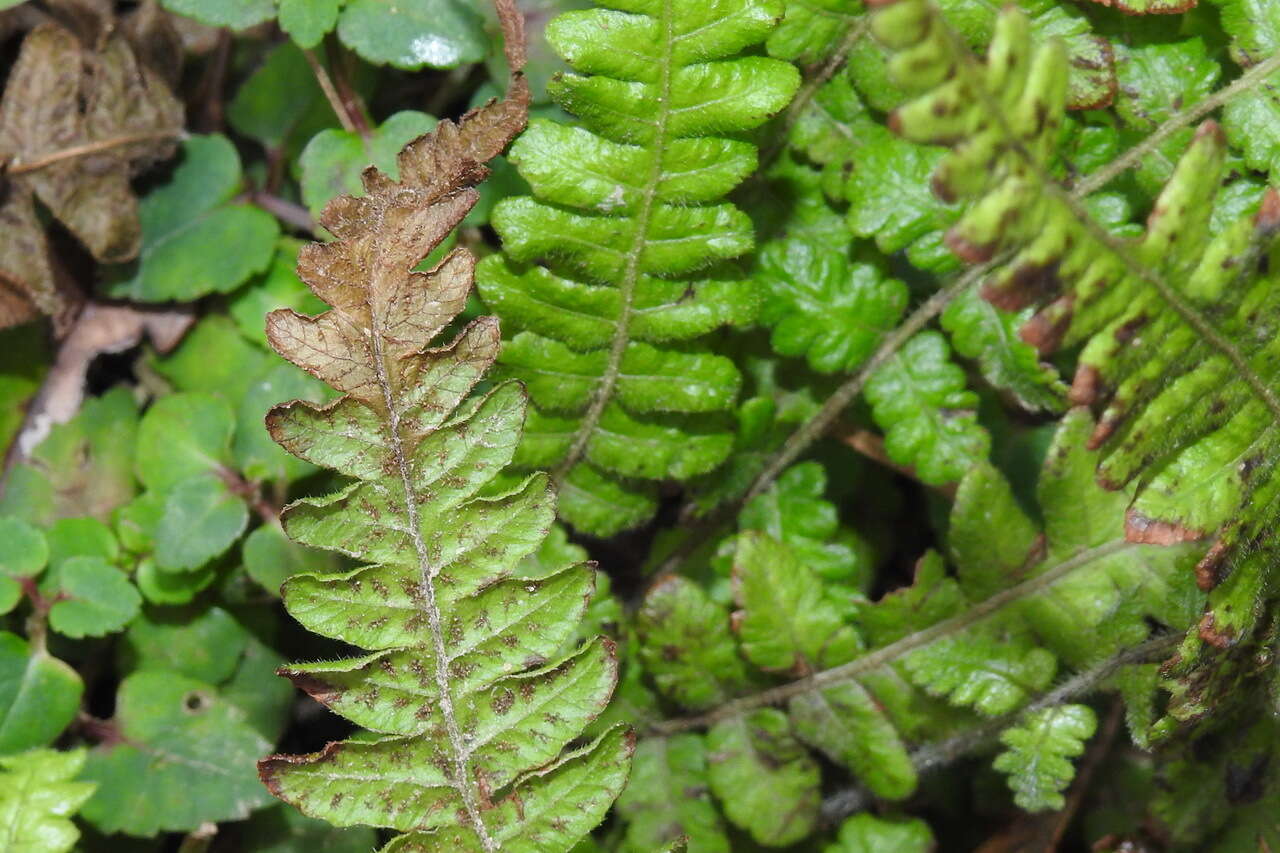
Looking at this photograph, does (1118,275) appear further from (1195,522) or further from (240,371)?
(240,371)

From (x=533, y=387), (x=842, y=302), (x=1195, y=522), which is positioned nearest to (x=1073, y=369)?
(x=842, y=302)

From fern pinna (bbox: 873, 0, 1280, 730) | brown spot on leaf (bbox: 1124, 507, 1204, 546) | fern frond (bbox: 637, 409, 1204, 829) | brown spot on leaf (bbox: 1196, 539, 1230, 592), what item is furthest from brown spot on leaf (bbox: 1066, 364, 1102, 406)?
fern frond (bbox: 637, 409, 1204, 829)

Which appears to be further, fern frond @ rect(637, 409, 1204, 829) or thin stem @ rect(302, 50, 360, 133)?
thin stem @ rect(302, 50, 360, 133)

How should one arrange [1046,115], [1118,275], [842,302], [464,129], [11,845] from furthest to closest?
[842,302]
[11,845]
[464,129]
[1118,275]
[1046,115]

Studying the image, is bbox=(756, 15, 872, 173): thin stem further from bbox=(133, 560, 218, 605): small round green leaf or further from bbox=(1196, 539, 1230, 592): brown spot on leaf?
bbox=(133, 560, 218, 605): small round green leaf

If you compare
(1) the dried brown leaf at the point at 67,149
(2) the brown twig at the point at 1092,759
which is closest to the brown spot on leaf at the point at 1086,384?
(2) the brown twig at the point at 1092,759

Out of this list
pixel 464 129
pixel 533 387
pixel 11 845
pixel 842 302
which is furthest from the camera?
pixel 842 302

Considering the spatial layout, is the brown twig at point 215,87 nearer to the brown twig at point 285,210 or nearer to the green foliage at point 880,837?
the brown twig at point 285,210
